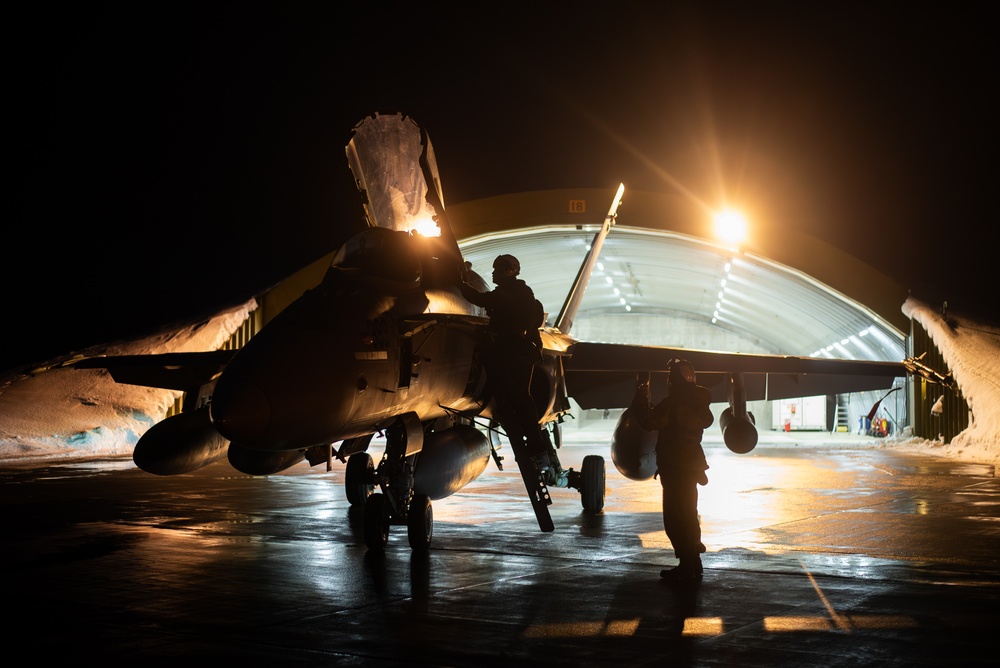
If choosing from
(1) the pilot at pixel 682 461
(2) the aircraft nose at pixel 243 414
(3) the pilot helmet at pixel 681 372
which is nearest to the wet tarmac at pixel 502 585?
(1) the pilot at pixel 682 461

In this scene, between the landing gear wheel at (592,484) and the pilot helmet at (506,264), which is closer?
the pilot helmet at (506,264)

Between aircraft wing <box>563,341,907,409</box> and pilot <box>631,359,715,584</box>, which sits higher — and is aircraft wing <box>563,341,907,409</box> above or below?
above

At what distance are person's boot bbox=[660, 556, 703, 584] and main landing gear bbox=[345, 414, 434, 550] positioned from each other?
6.88ft

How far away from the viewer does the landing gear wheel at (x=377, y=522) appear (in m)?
7.39

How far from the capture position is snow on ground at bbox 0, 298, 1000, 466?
21719 millimetres

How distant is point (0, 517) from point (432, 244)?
5427mm

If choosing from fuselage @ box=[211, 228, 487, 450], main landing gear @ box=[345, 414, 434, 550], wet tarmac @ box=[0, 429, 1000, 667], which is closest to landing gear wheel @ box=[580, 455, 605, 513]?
wet tarmac @ box=[0, 429, 1000, 667]

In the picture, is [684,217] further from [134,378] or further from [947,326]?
[134,378]

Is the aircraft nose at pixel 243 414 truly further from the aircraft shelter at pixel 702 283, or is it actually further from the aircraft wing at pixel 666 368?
the aircraft shelter at pixel 702 283

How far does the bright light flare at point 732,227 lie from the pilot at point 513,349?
1860cm

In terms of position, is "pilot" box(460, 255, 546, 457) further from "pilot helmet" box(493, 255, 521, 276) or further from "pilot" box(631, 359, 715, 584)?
"pilot" box(631, 359, 715, 584)

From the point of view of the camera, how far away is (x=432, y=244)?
28.5 feet

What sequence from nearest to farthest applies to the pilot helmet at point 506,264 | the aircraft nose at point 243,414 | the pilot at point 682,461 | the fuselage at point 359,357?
the aircraft nose at point 243,414 → the fuselage at point 359,357 → the pilot at point 682,461 → the pilot helmet at point 506,264

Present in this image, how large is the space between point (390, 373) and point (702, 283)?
97.1 feet
